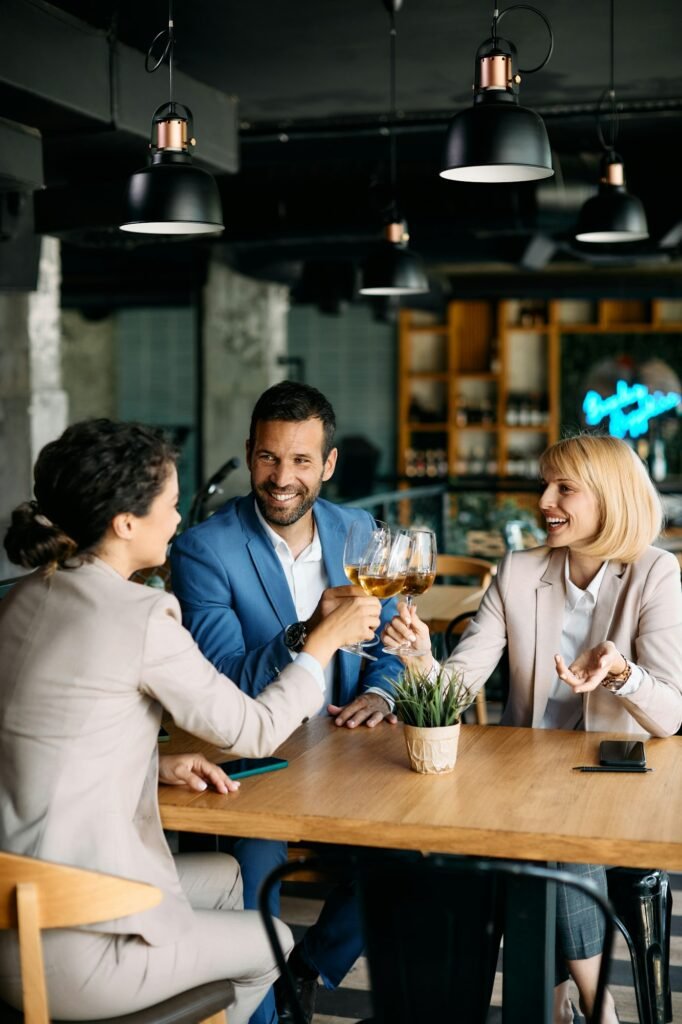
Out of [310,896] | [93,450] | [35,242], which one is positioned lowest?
[310,896]

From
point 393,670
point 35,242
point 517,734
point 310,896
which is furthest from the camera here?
point 35,242

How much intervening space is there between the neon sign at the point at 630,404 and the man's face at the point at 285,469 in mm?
9169

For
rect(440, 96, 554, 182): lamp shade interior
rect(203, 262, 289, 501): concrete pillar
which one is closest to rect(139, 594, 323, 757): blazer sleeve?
rect(440, 96, 554, 182): lamp shade interior

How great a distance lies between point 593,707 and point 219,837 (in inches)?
33.4

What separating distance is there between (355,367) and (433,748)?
11587mm

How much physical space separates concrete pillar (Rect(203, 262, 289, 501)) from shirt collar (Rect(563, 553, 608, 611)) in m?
6.01

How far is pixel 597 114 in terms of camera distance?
603 centimetres

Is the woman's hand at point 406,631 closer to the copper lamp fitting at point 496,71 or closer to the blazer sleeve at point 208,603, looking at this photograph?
the blazer sleeve at point 208,603

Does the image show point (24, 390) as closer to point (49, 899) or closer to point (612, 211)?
point (612, 211)

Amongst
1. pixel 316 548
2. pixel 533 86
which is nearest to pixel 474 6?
pixel 533 86

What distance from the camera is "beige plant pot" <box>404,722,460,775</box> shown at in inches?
86.0

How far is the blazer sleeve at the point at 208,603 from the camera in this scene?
2.70m

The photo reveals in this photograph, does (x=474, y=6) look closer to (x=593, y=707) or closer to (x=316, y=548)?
(x=316, y=548)

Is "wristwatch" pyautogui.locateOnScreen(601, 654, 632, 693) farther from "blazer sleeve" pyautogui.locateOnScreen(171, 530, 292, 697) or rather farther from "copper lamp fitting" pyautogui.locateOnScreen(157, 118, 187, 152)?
"copper lamp fitting" pyautogui.locateOnScreen(157, 118, 187, 152)
